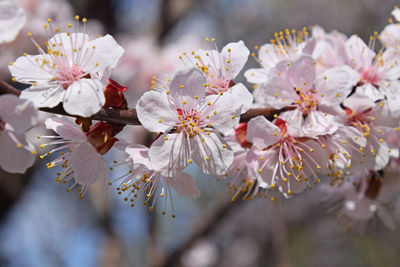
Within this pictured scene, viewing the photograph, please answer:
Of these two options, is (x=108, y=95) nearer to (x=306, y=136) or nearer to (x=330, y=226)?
(x=306, y=136)

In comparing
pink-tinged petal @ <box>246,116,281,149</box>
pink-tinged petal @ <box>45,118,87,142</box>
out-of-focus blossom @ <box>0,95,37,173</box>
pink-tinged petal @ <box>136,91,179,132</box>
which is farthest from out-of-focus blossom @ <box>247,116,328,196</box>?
out-of-focus blossom @ <box>0,95,37,173</box>

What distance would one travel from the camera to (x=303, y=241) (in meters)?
6.74

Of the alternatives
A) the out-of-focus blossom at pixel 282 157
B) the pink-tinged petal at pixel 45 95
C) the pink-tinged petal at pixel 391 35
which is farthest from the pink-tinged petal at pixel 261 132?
the pink-tinged petal at pixel 391 35

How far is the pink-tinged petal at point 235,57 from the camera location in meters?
1.25

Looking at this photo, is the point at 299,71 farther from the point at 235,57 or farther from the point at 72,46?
the point at 72,46

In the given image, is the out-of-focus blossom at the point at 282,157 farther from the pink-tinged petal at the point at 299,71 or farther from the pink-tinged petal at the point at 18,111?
the pink-tinged petal at the point at 18,111

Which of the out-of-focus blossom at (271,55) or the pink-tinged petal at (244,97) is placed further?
the out-of-focus blossom at (271,55)

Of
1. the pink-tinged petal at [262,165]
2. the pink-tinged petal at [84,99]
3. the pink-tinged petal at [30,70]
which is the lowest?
the pink-tinged petal at [262,165]

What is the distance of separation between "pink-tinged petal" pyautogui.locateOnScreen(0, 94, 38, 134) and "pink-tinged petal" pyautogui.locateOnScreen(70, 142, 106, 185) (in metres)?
0.20

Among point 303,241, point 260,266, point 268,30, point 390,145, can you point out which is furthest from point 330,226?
point 390,145

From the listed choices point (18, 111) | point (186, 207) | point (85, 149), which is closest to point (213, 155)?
→ point (85, 149)

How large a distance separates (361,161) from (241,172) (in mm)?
372

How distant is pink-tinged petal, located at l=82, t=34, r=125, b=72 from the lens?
109 cm

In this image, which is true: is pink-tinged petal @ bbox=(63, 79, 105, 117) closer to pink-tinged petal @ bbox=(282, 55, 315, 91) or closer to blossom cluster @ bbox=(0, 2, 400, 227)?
blossom cluster @ bbox=(0, 2, 400, 227)
